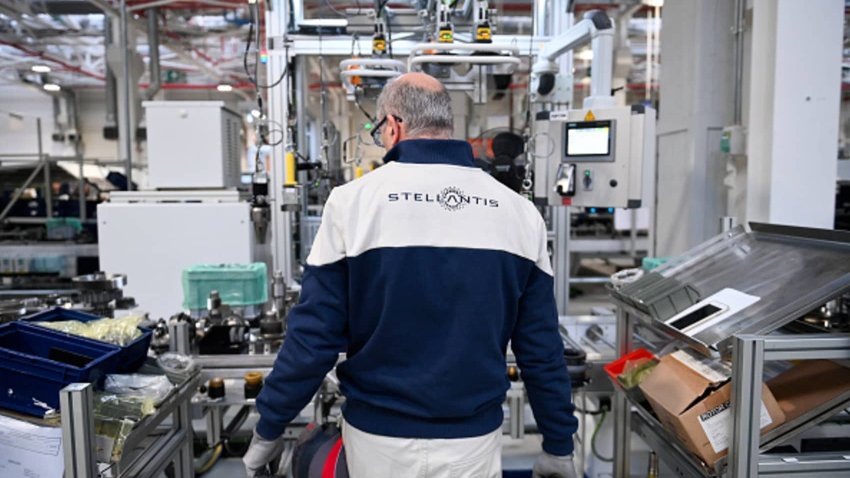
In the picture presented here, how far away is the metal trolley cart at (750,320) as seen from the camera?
1.36m

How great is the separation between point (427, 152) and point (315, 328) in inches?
17.2

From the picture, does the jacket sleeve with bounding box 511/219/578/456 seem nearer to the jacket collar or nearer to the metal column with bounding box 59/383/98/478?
the jacket collar

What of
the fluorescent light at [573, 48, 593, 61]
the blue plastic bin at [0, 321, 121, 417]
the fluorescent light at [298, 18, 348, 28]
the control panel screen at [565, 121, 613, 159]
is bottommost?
the blue plastic bin at [0, 321, 121, 417]

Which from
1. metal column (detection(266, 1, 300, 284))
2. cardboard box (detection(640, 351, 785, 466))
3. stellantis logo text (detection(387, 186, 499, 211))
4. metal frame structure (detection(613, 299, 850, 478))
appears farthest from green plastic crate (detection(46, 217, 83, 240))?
metal frame structure (detection(613, 299, 850, 478))

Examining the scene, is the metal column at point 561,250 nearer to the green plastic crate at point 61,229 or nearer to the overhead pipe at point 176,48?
the overhead pipe at point 176,48

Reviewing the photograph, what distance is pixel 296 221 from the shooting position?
336 cm

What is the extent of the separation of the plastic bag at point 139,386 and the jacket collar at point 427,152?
922 millimetres

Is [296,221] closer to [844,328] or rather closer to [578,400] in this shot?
[578,400]

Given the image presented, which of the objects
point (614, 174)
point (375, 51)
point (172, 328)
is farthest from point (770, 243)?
point (172, 328)

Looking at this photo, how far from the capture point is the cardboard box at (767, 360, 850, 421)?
1414mm

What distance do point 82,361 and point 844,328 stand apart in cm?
205

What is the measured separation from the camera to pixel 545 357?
4.32 ft

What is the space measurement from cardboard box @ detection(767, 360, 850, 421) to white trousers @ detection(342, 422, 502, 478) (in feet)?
2.69

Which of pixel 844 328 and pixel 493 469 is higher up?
pixel 844 328
